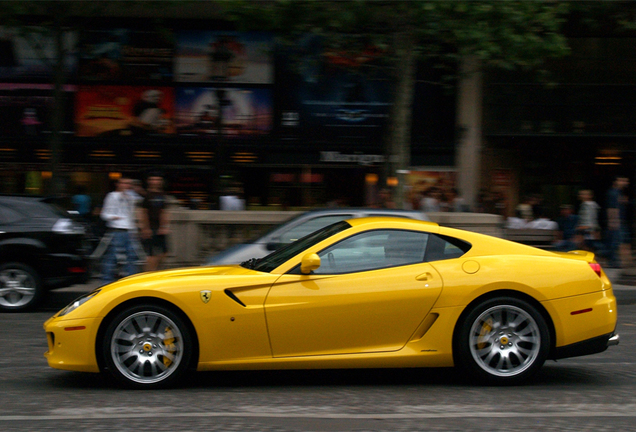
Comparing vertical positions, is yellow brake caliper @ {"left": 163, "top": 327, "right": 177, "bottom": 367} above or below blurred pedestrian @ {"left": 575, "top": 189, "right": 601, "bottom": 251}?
below

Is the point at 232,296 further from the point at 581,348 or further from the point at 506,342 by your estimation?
the point at 581,348

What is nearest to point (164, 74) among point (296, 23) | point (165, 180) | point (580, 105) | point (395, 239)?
point (165, 180)

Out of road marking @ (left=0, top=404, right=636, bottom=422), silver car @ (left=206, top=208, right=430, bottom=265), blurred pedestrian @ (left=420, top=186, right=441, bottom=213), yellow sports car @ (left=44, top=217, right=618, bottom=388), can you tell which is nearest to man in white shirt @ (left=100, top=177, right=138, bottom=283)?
silver car @ (left=206, top=208, right=430, bottom=265)

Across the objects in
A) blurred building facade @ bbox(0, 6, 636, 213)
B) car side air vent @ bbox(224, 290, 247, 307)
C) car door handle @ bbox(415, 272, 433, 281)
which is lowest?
car side air vent @ bbox(224, 290, 247, 307)

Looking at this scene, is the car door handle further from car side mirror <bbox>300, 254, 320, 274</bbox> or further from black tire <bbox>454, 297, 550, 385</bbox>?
car side mirror <bbox>300, 254, 320, 274</bbox>

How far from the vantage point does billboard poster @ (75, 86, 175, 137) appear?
1936 cm

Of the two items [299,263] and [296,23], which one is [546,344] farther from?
[296,23]

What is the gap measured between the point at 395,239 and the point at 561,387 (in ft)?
5.33

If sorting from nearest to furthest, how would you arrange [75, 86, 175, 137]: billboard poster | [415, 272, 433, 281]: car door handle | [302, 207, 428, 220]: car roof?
[415, 272, 433, 281]: car door handle
[302, 207, 428, 220]: car roof
[75, 86, 175, 137]: billboard poster

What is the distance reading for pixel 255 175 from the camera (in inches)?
763

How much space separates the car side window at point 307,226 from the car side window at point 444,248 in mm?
3260

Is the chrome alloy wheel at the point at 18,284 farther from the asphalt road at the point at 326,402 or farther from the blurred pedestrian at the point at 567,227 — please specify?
the blurred pedestrian at the point at 567,227

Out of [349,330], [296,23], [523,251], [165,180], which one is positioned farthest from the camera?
[165,180]

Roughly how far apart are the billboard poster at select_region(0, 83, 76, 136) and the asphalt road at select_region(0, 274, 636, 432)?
45.2 feet
